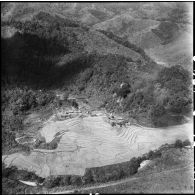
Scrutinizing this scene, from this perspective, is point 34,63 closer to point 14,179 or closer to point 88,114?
point 88,114

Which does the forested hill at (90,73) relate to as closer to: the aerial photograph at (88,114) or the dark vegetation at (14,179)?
the aerial photograph at (88,114)

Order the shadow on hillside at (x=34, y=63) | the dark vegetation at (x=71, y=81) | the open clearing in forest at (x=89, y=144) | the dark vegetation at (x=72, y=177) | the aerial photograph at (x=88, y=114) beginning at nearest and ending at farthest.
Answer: the dark vegetation at (x=72, y=177) → the aerial photograph at (x=88, y=114) → the open clearing in forest at (x=89, y=144) → the dark vegetation at (x=71, y=81) → the shadow on hillside at (x=34, y=63)

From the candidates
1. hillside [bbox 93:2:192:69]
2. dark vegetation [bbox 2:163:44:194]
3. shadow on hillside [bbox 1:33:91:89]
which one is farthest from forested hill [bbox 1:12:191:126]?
dark vegetation [bbox 2:163:44:194]

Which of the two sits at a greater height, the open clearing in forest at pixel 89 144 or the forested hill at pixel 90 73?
the forested hill at pixel 90 73

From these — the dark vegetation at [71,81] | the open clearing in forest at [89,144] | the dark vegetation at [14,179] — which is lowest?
the dark vegetation at [14,179]

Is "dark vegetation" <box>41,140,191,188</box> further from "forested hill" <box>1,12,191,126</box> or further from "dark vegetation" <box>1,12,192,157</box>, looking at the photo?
"forested hill" <box>1,12,191,126</box>

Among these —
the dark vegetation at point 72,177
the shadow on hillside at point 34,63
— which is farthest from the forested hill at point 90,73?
the dark vegetation at point 72,177

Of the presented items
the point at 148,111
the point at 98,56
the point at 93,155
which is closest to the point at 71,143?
the point at 93,155

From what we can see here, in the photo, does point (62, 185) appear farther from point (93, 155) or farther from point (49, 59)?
point (49, 59)
